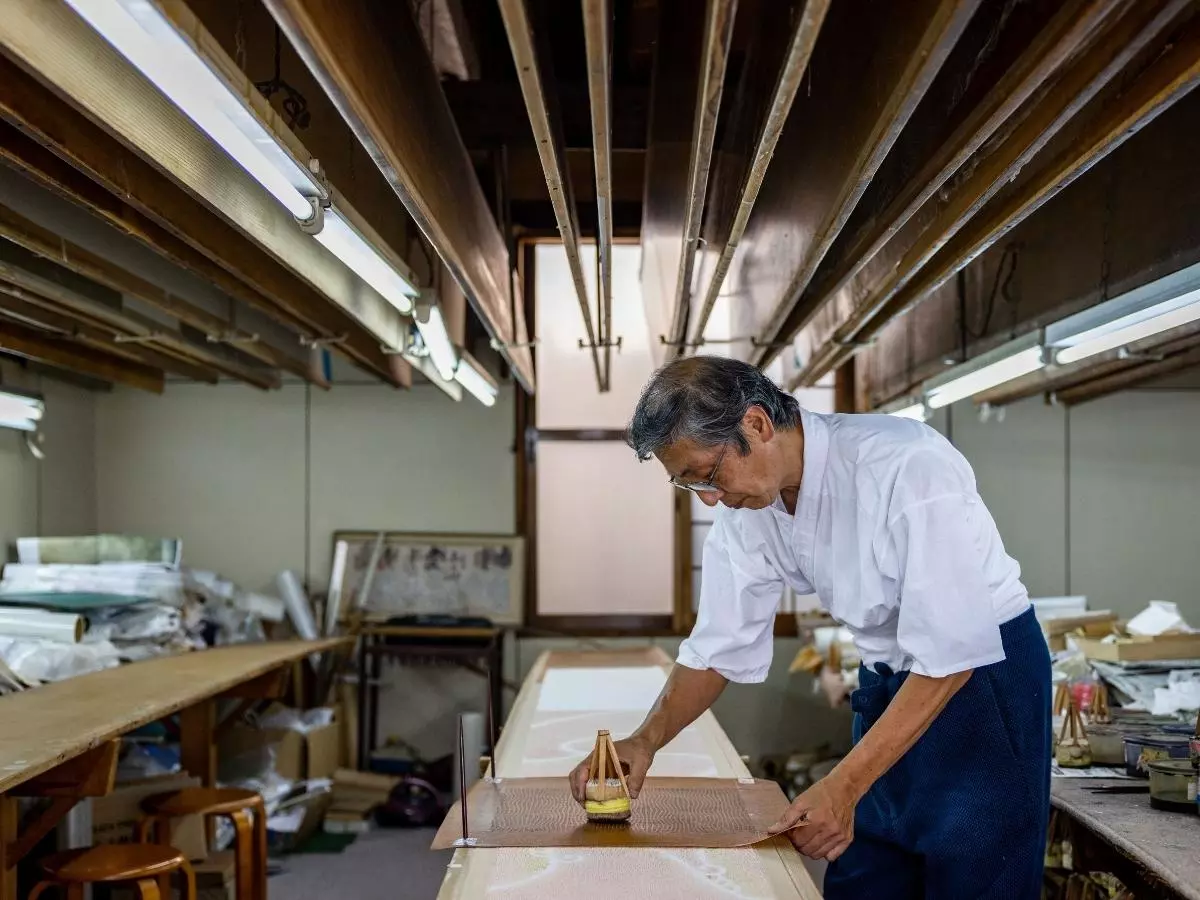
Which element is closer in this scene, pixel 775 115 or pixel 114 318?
pixel 775 115

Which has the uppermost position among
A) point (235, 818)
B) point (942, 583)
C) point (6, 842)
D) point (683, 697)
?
point (942, 583)

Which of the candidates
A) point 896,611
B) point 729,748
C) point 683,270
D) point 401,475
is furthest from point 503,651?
point 896,611

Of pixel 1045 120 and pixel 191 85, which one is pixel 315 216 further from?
pixel 1045 120

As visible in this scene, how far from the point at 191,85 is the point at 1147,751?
278cm

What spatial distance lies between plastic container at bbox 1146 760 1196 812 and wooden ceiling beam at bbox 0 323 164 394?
408cm

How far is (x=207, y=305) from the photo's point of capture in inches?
181

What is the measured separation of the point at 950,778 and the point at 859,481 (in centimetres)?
59

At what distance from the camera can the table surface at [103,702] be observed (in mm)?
2705

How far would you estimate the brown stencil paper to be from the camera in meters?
2.00

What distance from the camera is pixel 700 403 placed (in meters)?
1.94

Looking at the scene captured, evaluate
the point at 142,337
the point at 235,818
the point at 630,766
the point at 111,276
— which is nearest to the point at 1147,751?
the point at 630,766

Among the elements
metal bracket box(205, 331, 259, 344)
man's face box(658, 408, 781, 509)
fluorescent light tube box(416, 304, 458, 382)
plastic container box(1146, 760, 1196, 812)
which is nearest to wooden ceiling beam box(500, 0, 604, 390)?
man's face box(658, 408, 781, 509)

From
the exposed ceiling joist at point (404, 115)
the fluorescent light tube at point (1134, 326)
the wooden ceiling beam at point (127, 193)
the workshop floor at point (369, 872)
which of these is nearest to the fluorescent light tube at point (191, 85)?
the exposed ceiling joist at point (404, 115)

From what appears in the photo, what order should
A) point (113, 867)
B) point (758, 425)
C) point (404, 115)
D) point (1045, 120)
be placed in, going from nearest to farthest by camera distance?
point (1045, 120), point (758, 425), point (404, 115), point (113, 867)
